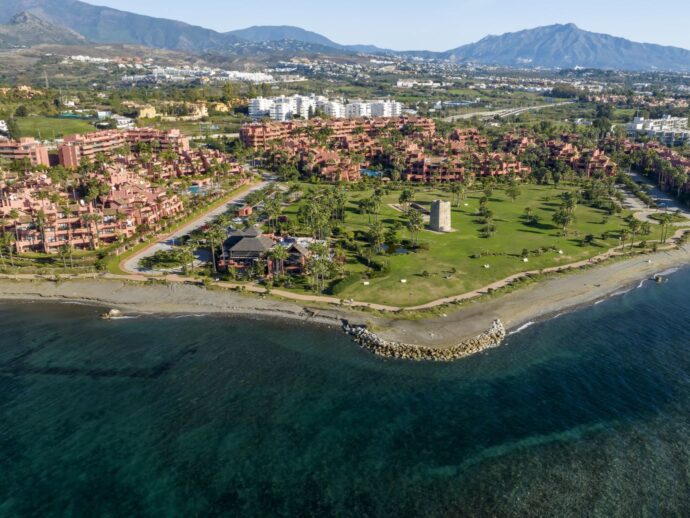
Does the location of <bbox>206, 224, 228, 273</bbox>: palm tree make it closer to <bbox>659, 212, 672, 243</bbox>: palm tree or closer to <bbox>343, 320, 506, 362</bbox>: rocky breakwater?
<bbox>343, 320, 506, 362</bbox>: rocky breakwater

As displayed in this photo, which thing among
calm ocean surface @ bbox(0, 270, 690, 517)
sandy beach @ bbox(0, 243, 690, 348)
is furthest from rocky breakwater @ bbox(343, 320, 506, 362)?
calm ocean surface @ bbox(0, 270, 690, 517)

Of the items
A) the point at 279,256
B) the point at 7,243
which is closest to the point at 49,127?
the point at 7,243

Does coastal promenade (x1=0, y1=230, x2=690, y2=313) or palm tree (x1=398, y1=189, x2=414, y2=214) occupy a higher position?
palm tree (x1=398, y1=189, x2=414, y2=214)

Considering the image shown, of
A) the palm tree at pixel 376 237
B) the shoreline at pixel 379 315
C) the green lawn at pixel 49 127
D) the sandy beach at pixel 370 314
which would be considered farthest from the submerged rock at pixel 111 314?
the green lawn at pixel 49 127

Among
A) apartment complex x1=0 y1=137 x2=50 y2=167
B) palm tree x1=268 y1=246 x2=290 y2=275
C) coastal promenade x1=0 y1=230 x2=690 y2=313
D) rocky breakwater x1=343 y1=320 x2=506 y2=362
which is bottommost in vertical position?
rocky breakwater x1=343 y1=320 x2=506 y2=362

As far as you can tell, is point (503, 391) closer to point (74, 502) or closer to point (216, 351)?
point (216, 351)

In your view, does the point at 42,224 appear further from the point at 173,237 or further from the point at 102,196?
the point at 173,237

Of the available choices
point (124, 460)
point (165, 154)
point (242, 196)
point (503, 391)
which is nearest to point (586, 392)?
point (503, 391)
